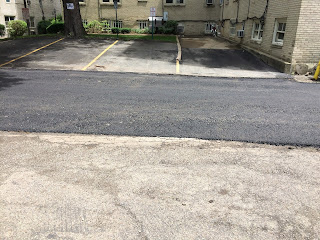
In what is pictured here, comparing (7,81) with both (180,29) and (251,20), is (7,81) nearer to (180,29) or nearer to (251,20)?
(251,20)

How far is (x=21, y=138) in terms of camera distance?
200 inches

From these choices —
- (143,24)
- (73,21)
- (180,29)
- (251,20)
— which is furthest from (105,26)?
(251,20)

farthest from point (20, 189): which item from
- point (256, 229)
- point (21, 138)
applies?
point (256, 229)

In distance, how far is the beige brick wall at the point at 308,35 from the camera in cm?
1100

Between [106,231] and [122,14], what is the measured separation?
27.0 meters

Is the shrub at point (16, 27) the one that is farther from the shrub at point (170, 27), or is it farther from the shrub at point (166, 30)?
the shrub at point (170, 27)

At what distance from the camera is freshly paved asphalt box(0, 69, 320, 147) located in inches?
218

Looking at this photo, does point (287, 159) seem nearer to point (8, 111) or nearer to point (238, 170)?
point (238, 170)

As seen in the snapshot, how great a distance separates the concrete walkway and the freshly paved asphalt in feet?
1.50

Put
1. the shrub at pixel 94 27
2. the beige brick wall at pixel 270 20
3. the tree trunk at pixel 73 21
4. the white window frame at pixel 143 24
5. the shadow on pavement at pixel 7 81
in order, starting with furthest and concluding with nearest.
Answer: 1. the white window frame at pixel 143 24
2. the shrub at pixel 94 27
3. the tree trunk at pixel 73 21
4. the beige brick wall at pixel 270 20
5. the shadow on pavement at pixel 7 81

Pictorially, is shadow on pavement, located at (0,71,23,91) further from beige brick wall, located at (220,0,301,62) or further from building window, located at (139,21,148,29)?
building window, located at (139,21,148,29)

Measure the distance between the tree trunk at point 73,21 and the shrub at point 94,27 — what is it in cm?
585

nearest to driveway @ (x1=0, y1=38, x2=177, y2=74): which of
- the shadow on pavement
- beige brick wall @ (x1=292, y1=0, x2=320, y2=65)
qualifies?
the shadow on pavement

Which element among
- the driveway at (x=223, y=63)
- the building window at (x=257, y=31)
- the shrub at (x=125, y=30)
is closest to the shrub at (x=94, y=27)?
the shrub at (x=125, y=30)
